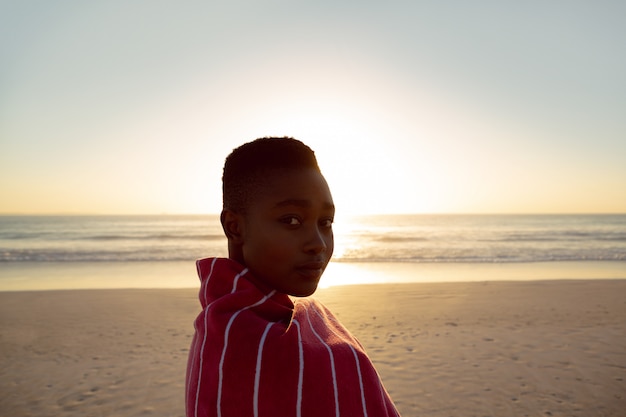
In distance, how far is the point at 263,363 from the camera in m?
0.93

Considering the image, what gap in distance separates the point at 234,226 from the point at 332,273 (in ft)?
48.0

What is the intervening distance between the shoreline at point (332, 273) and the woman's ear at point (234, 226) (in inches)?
451

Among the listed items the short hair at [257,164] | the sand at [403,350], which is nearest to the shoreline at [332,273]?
the sand at [403,350]

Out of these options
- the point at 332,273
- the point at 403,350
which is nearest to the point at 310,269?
the point at 403,350

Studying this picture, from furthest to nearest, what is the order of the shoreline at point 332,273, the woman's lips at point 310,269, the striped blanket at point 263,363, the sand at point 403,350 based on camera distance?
the shoreline at point 332,273 < the sand at point 403,350 < the woman's lips at point 310,269 < the striped blanket at point 263,363

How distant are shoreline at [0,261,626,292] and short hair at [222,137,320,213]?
1144 cm

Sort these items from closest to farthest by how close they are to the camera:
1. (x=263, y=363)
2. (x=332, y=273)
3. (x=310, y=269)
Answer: (x=263, y=363) → (x=310, y=269) → (x=332, y=273)

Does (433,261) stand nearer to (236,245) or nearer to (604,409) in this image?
(604,409)

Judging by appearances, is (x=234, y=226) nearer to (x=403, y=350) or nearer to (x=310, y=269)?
(x=310, y=269)

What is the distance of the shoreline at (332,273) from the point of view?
1319cm

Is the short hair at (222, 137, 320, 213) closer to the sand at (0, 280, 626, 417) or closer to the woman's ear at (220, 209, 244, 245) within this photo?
the woman's ear at (220, 209, 244, 245)

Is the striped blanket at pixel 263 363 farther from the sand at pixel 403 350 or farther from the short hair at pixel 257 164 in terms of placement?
the sand at pixel 403 350

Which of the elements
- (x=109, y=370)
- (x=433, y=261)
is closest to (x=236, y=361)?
(x=109, y=370)

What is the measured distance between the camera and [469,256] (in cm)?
2105
